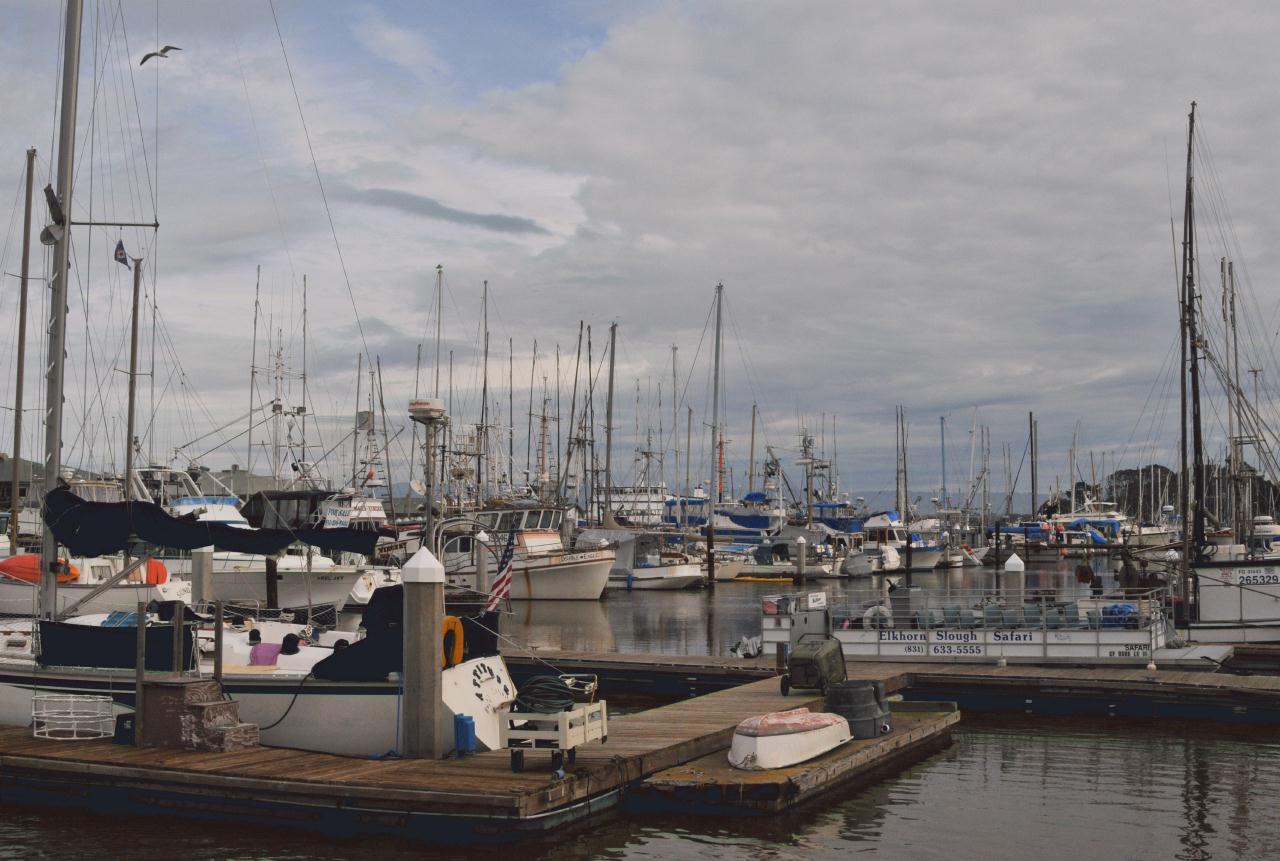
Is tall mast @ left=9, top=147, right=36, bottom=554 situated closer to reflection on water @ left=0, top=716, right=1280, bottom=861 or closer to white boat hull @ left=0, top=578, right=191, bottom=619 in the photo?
white boat hull @ left=0, top=578, right=191, bottom=619

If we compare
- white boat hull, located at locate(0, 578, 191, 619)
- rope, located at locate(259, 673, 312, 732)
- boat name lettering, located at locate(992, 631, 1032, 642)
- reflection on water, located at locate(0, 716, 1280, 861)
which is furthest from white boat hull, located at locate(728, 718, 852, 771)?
white boat hull, located at locate(0, 578, 191, 619)

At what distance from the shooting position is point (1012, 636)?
26.4 m

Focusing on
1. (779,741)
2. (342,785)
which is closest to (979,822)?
(779,741)

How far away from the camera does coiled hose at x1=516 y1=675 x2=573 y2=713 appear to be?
15688 millimetres

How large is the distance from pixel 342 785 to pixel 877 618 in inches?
614

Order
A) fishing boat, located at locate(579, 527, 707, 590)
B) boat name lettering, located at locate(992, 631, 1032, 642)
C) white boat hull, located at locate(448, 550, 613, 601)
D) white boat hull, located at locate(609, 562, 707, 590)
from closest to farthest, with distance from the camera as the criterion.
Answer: boat name lettering, located at locate(992, 631, 1032, 642) → white boat hull, located at locate(448, 550, 613, 601) → white boat hull, located at locate(609, 562, 707, 590) → fishing boat, located at locate(579, 527, 707, 590)

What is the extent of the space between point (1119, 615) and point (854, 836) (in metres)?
13.2

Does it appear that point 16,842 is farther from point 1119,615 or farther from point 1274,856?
point 1119,615

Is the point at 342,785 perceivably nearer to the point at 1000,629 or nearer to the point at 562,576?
the point at 1000,629

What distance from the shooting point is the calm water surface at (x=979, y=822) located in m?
14.7

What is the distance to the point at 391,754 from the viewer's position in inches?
636

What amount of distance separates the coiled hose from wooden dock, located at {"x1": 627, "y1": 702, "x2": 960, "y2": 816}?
1572 mm

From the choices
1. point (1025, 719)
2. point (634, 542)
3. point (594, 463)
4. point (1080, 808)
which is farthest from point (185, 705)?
point (594, 463)

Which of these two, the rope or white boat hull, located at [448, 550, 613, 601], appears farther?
white boat hull, located at [448, 550, 613, 601]
